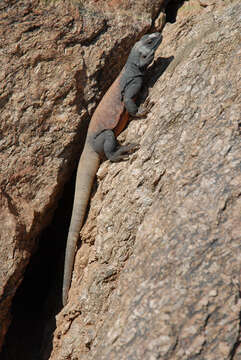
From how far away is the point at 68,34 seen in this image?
13.8ft

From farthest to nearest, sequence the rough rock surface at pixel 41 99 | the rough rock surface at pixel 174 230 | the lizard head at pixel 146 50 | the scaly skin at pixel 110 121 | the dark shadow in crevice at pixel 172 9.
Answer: the dark shadow in crevice at pixel 172 9 → the lizard head at pixel 146 50 → the scaly skin at pixel 110 121 → the rough rock surface at pixel 41 99 → the rough rock surface at pixel 174 230

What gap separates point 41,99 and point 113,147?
948mm

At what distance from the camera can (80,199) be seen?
3.96m

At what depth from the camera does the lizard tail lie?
3797 millimetres

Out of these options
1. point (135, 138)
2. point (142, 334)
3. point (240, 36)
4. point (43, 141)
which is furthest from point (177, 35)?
point (142, 334)

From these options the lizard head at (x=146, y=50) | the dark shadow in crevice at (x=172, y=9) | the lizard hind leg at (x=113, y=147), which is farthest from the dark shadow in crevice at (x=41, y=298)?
the dark shadow in crevice at (x=172, y=9)

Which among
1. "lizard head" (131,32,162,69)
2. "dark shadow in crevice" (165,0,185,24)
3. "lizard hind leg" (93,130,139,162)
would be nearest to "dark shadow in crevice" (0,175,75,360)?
"lizard hind leg" (93,130,139,162)

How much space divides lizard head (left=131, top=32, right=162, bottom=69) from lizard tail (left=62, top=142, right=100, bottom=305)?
3.75 feet

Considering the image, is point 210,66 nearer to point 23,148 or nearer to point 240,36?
point 240,36

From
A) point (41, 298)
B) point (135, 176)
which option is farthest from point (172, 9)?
point (41, 298)

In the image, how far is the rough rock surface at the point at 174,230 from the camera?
92.0 inches

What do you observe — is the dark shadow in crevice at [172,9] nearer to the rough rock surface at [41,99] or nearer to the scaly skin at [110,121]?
the rough rock surface at [41,99]

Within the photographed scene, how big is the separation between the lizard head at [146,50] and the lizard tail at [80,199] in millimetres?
1144

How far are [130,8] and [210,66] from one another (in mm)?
1695
